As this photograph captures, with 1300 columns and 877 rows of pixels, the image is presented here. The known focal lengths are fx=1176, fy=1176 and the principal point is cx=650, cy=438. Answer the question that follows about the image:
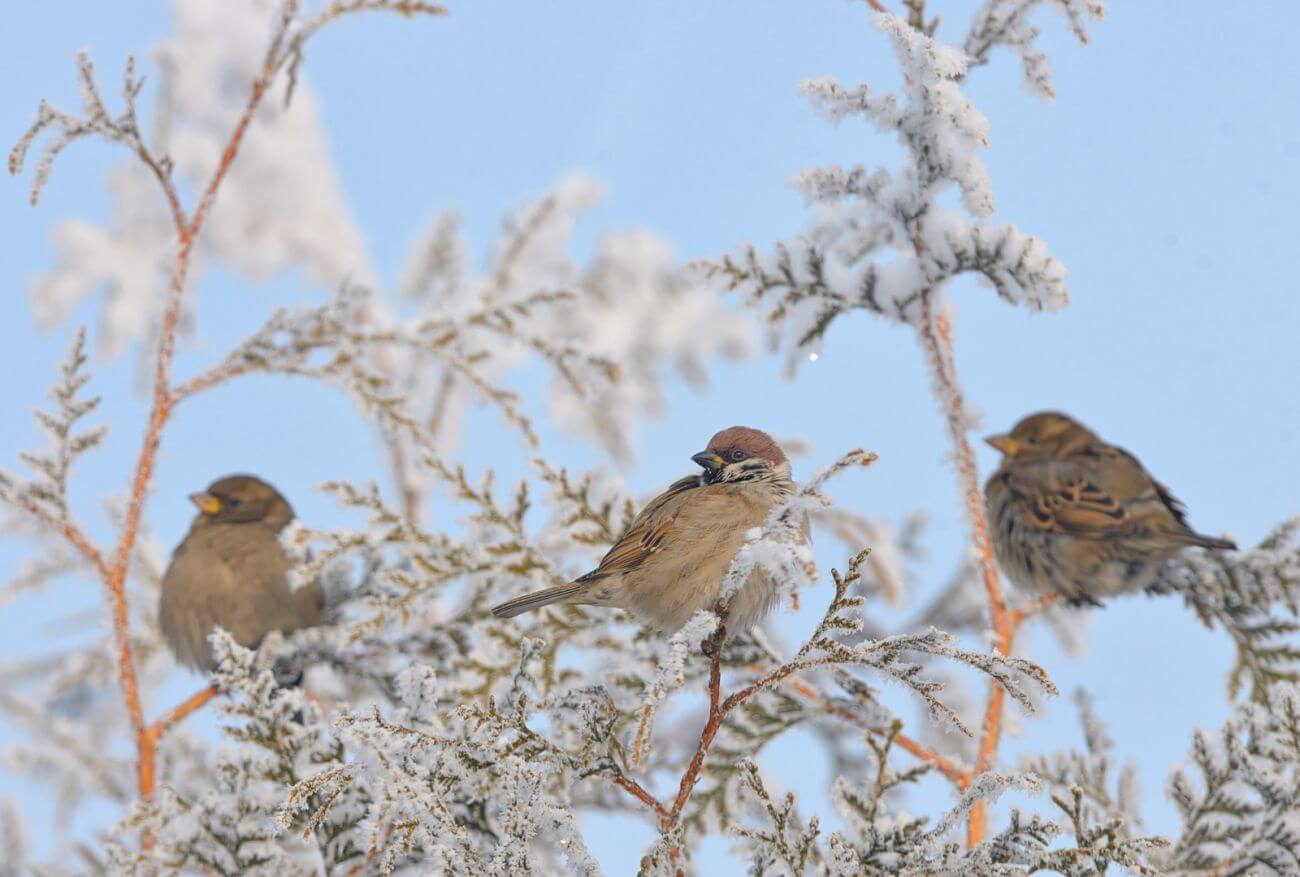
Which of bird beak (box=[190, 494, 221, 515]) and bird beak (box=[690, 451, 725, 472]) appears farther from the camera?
bird beak (box=[190, 494, 221, 515])

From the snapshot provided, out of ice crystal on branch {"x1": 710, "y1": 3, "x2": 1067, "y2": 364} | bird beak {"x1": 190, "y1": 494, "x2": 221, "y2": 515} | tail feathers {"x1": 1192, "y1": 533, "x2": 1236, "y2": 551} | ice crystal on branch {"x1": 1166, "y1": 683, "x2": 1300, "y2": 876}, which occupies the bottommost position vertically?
ice crystal on branch {"x1": 1166, "y1": 683, "x2": 1300, "y2": 876}

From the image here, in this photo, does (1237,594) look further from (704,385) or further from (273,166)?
(273,166)

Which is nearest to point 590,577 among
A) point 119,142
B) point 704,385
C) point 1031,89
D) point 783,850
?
point 783,850

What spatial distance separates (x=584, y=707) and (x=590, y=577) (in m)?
0.68

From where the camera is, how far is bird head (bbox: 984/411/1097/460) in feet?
21.8

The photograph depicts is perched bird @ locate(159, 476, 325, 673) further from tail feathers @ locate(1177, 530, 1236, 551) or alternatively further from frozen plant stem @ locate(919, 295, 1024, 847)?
tail feathers @ locate(1177, 530, 1236, 551)

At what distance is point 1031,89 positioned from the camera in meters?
3.83

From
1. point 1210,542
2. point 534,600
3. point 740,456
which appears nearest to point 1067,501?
point 1210,542

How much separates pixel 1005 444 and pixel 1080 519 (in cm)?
74

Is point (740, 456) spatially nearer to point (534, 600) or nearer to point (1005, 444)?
point (534, 600)

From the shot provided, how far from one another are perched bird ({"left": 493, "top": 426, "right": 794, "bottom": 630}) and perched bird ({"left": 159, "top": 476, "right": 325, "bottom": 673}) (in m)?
2.45

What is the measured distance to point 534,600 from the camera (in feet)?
10.6

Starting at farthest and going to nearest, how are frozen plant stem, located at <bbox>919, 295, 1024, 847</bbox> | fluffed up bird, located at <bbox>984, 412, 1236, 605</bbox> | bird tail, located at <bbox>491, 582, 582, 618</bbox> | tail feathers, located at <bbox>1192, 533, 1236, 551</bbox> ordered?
fluffed up bird, located at <bbox>984, 412, 1236, 605</bbox>
tail feathers, located at <bbox>1192, 533, 1236, 551</bbox>
frozen plant stem, located at <bbox>919, 295, 1024, 847</bbox>
bird tail, located at <bbox>491, 582, 582, 618</bbox>

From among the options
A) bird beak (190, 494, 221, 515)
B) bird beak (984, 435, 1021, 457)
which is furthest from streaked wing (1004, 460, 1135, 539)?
bird beak (190, 494, 221, 515)
